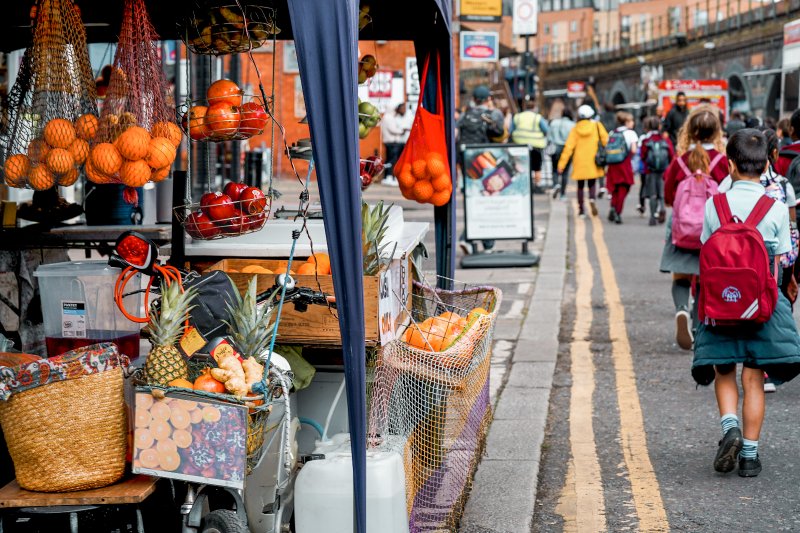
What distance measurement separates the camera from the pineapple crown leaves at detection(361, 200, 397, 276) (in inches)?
197

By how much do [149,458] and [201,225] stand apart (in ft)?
4.08

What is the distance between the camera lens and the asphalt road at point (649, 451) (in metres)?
5.50

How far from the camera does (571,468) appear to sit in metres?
6.34

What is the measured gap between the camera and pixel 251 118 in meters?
4.94

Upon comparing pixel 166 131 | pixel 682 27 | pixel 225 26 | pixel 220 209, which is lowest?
pixel 220 209

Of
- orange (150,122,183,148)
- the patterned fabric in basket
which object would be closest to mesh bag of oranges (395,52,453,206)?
orange (150,122,183,148)

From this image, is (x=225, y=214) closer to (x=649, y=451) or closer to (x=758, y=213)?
(x=758, y=213)

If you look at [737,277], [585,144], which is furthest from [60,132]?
[585,144]

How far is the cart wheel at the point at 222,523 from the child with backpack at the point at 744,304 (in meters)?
2.79

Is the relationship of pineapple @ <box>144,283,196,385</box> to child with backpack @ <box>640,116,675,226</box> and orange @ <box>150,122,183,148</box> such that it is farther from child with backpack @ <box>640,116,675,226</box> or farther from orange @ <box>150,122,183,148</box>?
child with backpack @ <box>640,116,675,226</box>

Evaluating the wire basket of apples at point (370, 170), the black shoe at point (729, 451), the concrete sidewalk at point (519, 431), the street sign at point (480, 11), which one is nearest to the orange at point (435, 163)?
the wire basket of apples at point (370, 170)

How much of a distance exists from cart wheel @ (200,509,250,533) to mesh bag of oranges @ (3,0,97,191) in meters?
1.59

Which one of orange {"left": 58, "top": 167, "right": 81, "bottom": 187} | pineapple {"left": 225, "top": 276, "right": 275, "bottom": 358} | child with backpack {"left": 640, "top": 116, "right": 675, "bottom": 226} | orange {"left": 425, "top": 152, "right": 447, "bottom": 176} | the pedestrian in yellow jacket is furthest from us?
the pedestrian in yellow jacket

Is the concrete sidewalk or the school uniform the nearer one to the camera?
the concrete sidewalk
